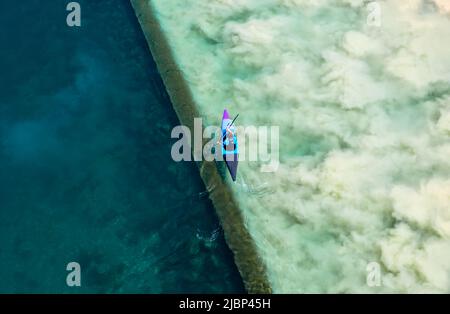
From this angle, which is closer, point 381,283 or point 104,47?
point 381,283

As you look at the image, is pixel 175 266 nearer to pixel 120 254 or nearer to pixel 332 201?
pixel 120 254

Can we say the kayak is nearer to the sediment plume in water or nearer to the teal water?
the sediment plume in water

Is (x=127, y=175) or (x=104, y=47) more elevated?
(x=104, y=47)

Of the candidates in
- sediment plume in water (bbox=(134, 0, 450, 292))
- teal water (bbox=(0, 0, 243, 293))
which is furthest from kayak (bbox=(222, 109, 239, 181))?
teal water (bbox=(0, 0, 243, 293))

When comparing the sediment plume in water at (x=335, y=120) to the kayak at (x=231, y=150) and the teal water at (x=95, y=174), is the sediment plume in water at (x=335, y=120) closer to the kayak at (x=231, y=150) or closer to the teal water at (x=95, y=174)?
the kayak at (x=231, y=150)

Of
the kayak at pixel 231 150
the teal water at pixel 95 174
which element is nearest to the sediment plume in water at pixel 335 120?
the kayak at pixel 231 150

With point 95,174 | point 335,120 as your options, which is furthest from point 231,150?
point 95,174

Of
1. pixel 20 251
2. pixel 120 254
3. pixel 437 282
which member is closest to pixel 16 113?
pixel 20 251
